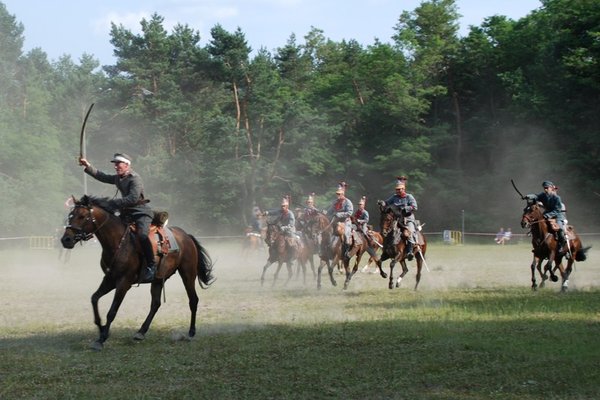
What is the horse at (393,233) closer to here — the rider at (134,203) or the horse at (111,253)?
the horse at (111,253)

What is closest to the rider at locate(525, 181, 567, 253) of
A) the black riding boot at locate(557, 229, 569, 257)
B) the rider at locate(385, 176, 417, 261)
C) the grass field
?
the black riding boot at locate(557, 229, 569, 257)

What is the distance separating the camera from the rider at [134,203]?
14.9 meters

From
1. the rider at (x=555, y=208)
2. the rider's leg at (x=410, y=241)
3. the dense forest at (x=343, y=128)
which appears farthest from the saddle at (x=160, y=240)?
the dense forest at (x=343, y=128)

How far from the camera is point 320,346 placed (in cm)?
1404

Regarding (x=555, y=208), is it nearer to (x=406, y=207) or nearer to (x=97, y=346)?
(x=406, y=207)

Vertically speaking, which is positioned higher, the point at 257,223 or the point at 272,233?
the point at 257,223

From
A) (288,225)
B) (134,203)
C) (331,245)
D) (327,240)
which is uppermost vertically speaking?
(134,203)

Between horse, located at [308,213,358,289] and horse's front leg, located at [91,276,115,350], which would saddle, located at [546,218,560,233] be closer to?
horse, located at [308,213,358,289]

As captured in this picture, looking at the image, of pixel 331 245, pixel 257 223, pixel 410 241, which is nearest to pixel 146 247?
pixel 410 241

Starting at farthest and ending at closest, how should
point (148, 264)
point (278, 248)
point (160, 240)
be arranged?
point (278, 248) → point (160, 240) → point (148, 264)

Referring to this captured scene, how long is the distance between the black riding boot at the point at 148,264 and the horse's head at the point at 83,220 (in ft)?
2.78

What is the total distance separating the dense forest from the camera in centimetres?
6831

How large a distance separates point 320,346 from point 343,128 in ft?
221

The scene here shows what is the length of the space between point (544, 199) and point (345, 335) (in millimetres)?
10748
